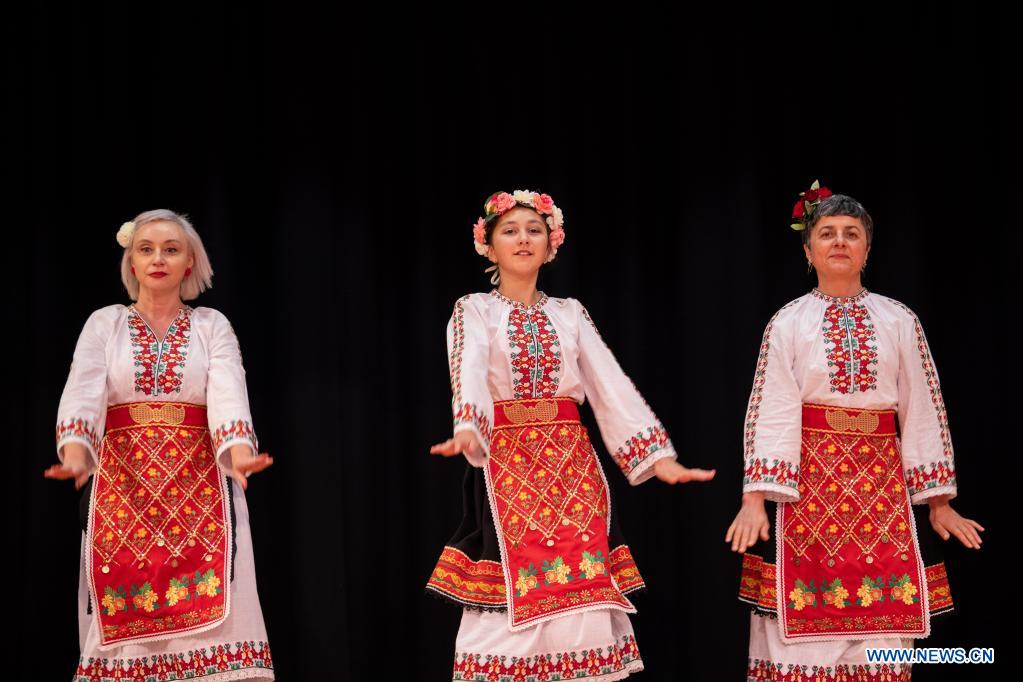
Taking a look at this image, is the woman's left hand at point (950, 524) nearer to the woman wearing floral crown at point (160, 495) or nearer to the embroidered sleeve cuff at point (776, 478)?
the embroidered sleeve cuff at point (776, 478)

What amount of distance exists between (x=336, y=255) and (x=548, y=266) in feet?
2.64

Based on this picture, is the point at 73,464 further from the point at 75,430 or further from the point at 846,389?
the point at 846,389

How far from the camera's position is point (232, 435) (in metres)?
3.52

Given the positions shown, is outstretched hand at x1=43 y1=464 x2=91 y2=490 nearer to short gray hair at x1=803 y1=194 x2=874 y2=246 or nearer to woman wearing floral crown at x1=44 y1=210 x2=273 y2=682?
woman wearing floral crown at x1=44 y1=210 x2=273 y2=682

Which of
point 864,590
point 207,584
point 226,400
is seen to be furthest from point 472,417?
point 864,590

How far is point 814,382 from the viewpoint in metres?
3.79

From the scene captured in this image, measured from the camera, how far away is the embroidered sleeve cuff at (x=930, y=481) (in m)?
3.74

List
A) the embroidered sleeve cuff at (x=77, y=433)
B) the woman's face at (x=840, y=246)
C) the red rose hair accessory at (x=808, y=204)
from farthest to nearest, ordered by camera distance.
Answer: the red rose hair accessory at (x=808, y=204) → the woman's face at (x=840, y=246) → the embroidered sleeve cuff at (x=77, y=433)

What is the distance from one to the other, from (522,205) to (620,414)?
727 millimetres

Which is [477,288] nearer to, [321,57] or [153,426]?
[321,57]

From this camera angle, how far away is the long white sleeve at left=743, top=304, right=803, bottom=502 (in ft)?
12.1

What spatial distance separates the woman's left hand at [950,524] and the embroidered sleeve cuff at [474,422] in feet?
4.76

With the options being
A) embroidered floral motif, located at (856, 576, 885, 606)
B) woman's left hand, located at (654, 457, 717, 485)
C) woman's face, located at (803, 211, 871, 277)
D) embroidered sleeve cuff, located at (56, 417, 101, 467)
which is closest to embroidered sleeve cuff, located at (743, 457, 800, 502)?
woman's left hand, located at (654, 457, 717, 485)

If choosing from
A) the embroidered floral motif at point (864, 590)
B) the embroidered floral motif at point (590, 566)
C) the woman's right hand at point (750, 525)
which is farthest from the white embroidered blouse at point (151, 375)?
the embroidered floral motif at point (864, 590)
